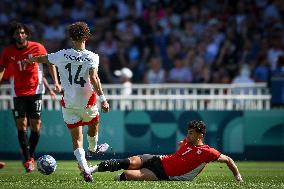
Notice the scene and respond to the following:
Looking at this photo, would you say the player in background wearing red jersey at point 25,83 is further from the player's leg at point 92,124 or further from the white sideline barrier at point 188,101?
the white sideline barrier at point 188,101

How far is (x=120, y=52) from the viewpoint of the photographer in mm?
27062

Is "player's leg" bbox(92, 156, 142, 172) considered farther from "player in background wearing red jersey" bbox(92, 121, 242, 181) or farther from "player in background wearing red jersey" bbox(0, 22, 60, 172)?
"player in background wearing red jersey" bbox(0, 22, 60, 172)

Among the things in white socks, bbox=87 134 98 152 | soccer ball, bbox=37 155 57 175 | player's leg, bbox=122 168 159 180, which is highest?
white socks, bbox=87 134 98 152

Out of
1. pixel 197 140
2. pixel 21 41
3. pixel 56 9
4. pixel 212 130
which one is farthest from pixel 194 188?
pixel 56 9

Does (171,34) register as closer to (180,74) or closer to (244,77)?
(180,74)

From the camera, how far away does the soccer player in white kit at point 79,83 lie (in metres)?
14.8

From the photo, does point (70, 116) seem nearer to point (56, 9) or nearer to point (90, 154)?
point (90, 154)

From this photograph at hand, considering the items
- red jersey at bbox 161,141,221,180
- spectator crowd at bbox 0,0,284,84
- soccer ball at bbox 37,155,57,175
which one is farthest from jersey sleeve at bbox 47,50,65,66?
spectator crowd at bbox 0,0,284,84

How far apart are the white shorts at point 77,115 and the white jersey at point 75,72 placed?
3.4 inches

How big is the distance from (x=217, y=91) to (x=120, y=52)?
3396mm

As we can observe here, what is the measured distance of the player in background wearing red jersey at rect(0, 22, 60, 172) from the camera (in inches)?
720

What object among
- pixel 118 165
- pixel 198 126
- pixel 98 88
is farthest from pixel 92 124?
pixel 198 126

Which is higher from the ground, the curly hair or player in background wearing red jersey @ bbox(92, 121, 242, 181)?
the curly hair

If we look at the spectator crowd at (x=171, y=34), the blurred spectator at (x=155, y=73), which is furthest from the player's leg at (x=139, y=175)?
the blurred spectator at (x=155, y=73)
